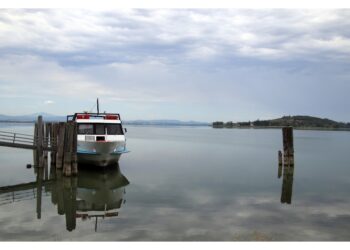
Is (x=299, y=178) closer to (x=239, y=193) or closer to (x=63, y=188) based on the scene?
(x=239, y=193)

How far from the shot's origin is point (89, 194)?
19094mm

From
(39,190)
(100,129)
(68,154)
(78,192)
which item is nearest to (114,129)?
(100,129)

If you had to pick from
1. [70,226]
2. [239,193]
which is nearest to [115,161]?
[239,193]

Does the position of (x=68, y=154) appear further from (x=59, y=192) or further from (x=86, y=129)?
(x=86, y=129)

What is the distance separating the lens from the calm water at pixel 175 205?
12250 mm

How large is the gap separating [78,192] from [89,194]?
67 centimetres

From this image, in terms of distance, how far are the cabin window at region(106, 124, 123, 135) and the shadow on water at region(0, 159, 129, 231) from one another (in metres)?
2.22

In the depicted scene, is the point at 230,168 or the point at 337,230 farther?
the point at 230,168

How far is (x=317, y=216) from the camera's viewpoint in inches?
575

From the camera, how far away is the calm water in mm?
12250

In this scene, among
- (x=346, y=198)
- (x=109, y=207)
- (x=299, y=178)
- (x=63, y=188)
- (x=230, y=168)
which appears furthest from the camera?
(x=230, y=168)

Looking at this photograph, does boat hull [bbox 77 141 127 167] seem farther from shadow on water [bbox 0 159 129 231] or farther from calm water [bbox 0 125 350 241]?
calm water [bbox 0 125 350 241]

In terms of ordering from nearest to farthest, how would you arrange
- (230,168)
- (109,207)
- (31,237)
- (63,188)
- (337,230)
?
(31,237)
(337,230)
(109,207)
(63,188)
(230,168)

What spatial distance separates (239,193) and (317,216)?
15.4 ft
